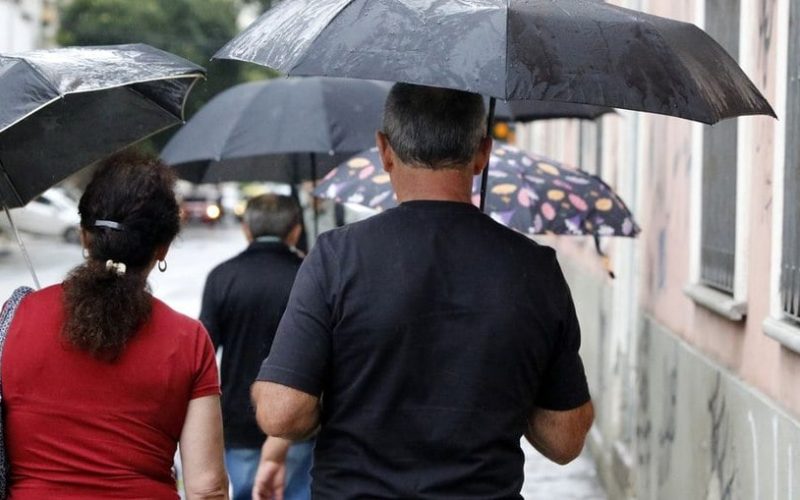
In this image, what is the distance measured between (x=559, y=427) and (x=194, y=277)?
86.6 feet

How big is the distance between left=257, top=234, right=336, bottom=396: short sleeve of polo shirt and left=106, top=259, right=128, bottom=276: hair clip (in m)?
0.55

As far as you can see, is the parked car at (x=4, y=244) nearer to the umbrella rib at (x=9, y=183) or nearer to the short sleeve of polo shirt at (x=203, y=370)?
the umbrella rib at (x=9, y=183)

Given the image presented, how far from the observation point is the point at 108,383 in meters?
3.12

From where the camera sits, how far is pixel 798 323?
14.3ft

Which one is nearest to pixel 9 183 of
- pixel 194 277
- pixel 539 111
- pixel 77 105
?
pixel 77 105

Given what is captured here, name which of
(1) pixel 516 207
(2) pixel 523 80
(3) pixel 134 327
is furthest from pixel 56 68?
(1) pixel 516 207

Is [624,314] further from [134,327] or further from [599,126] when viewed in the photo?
[134,327]

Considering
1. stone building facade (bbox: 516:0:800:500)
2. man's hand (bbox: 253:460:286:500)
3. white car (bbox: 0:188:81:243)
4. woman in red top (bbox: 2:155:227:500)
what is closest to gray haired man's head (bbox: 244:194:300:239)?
man's hand (bbox: 253:460:286:500)

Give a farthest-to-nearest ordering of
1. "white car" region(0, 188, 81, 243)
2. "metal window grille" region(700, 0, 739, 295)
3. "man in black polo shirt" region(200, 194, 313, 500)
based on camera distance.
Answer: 1. "white car" region(0, 188, 81, 243)
2. "metal window grille" region(700, 0, 739, 295)
3. "man in black polo shirt" region(200, 194, 313, 500)

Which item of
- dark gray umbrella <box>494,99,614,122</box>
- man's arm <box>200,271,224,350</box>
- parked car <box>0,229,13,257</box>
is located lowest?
parked car <box>0,229,13,257</box>

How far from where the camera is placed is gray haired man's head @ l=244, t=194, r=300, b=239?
18.9ft

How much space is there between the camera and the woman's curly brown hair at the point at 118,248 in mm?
3121

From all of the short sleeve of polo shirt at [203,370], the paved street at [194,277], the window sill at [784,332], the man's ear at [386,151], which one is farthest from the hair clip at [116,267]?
the window sill at [784,332]

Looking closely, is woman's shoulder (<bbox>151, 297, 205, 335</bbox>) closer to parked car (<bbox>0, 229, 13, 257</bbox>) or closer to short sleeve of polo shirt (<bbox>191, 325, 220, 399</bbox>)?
short sleeve of polo shirt (<bbox>191, 325, 220, 399</bbox>)
